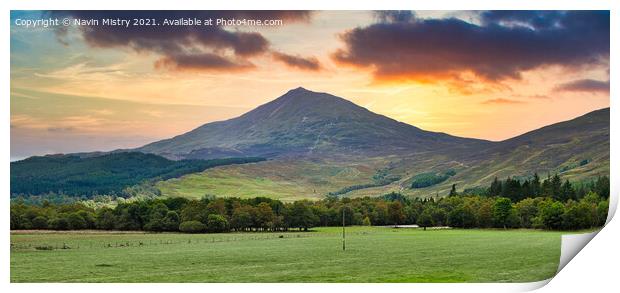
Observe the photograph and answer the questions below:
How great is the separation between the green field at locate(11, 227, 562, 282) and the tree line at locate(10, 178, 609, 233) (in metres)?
0.34

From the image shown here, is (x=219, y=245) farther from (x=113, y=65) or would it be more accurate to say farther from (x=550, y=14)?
(x=550, y=14)

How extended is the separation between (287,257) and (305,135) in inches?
197

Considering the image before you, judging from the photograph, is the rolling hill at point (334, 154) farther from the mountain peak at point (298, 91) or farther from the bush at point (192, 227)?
the bush at point (192, 227)

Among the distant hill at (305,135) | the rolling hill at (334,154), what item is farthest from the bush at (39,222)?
the distant hill at (305,135)

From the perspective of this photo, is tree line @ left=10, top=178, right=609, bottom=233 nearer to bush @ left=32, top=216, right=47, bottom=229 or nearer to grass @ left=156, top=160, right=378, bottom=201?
bush @ left=32, top=216, right=47, bottom=229

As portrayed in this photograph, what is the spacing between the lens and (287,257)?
21234mm

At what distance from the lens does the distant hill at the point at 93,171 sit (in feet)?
67.5

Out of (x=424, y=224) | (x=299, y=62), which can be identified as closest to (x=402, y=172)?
(x=424, y=224)

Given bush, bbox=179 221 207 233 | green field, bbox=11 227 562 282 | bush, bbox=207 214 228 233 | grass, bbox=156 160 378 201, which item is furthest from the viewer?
grass, bbox=156 160 378 201

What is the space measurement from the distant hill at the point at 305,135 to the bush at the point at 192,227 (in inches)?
75.3

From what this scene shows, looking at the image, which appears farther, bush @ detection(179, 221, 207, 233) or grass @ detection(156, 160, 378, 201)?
grass @ detection(156, 160, 378, 201)

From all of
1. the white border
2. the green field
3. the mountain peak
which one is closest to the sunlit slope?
the green field

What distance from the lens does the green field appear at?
20016 mm
